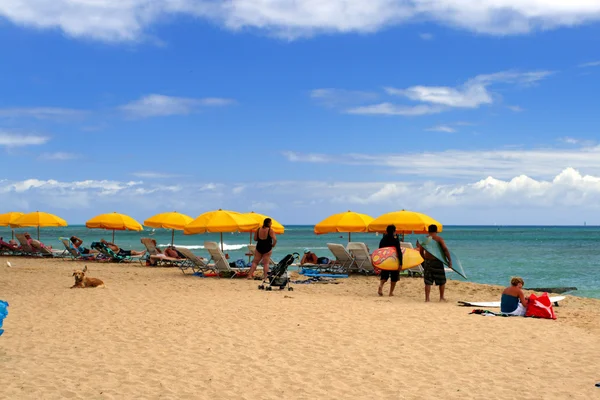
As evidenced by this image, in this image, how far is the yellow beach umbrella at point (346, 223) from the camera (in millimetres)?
16812

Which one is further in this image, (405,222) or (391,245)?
(405,222)

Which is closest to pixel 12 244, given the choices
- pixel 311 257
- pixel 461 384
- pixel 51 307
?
pixel 311 257

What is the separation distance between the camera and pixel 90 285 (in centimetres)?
1204

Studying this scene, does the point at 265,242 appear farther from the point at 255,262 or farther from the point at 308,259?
the point at 308,259

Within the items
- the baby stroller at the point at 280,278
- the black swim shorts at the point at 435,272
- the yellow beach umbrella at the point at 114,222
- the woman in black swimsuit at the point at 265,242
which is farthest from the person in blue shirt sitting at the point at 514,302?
the yellow beach umbrella at the point at 114,222

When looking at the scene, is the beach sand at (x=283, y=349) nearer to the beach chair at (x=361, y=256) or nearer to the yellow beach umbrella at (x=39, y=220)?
the beach chair at (x=361, y=256)

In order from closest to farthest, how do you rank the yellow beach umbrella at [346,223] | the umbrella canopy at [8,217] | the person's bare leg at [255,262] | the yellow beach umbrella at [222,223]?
the person's bare leg at [255,262], the yellow beach umbrella at [222,223], the yellow beach umbrella at [346,223], the umbrella canopy at [8,217]

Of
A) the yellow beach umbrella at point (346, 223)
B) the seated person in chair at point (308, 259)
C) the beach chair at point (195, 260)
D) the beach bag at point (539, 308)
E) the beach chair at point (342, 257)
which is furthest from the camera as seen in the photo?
the seated person in chair at point (308, 259)

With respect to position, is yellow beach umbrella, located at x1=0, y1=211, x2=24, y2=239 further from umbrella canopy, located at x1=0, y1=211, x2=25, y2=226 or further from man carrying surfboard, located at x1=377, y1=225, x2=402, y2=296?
man carrying surfboard, located at x1=377, y1=225, x2=402, y2=296

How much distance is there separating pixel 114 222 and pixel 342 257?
9.10 m

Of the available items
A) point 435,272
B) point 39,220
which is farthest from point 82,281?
point 39,220

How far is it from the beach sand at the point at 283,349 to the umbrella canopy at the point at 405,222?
16.0 ft

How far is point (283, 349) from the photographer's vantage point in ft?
21.2

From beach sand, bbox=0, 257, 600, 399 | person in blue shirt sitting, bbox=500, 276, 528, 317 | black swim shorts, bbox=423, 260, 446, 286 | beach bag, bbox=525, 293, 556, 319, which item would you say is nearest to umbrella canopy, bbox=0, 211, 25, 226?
beach sand, bbox=0, 257, 600, 399
